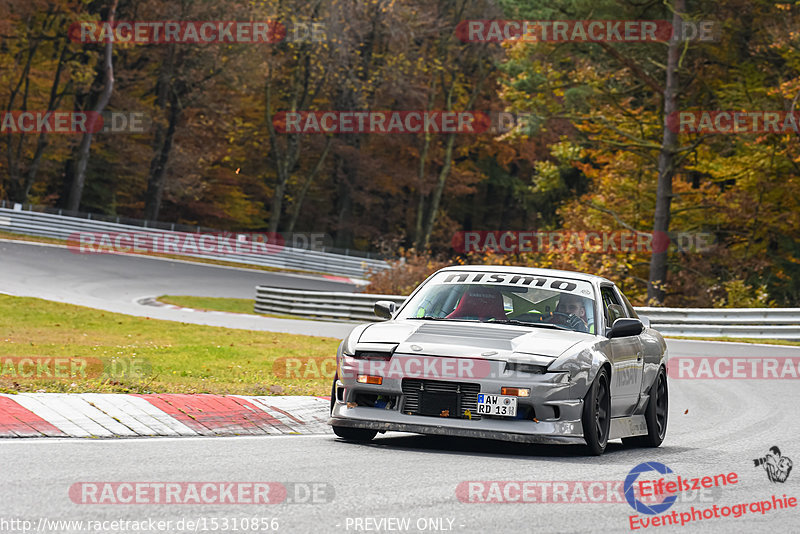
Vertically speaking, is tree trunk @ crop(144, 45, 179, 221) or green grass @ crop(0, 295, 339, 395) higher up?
tree trunk @ crop(144, 45, 179, 221)

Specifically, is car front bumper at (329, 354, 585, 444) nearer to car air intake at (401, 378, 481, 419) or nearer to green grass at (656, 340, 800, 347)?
car air intake at (401, 378, 481, 419)

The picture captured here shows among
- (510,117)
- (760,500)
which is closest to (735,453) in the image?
(760,500)

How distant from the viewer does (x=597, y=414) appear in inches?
374

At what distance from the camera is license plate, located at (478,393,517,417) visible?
9.05 metres

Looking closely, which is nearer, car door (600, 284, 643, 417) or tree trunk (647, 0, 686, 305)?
car door (600, 284, 643, 417)

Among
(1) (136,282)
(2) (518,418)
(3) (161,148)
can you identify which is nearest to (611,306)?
(2) (518,418)

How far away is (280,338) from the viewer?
23.1 m

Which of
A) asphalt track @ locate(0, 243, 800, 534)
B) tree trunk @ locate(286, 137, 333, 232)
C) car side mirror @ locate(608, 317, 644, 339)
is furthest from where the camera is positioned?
tree trunk @ locate(286, 137, 333, 232)

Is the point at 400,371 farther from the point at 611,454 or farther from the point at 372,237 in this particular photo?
the point at 372,237

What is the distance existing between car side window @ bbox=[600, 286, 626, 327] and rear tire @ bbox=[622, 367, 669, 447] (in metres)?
0.73

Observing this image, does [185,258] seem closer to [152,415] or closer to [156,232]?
[156,232]

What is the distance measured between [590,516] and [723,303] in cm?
2573

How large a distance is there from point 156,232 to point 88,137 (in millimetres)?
8717

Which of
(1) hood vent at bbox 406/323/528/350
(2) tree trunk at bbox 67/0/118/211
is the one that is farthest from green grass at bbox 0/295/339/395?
(2) tree trunk at bbox 67/0/118/211
